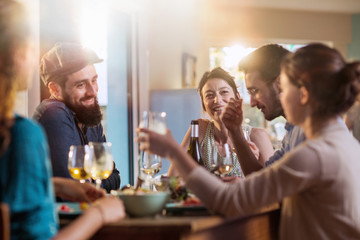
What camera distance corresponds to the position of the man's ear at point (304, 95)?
5.14 feet

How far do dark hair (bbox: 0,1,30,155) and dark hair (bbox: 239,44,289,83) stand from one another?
4.99ft

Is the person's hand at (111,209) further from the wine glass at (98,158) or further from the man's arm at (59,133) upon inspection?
the man's arm at (59,133)

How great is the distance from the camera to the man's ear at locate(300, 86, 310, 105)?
5.14ft

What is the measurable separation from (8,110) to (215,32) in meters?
6.35

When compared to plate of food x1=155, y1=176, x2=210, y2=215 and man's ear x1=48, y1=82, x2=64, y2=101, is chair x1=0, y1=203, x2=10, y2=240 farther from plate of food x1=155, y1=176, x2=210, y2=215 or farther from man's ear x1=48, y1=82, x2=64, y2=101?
man's ear x1=48, y1=82, x2=64, y2=101

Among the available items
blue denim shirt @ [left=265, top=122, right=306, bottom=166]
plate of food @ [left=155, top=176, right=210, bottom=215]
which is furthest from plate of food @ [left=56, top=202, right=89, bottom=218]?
blue denim shirt @ [left=265, top=122, right=306, bottom=166]

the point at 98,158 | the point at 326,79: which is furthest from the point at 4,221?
the point at 326,79

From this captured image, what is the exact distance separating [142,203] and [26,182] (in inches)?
17.2

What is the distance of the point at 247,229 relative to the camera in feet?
5.52

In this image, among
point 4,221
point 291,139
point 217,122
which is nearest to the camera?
point 4,221

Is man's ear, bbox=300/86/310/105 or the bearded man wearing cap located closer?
man's ear, bbox=300/86/310/105

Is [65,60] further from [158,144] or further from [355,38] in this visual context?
[355,38]

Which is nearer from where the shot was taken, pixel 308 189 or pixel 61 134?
pixel 308 189

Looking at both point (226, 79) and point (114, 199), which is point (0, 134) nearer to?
point (114, 199)
